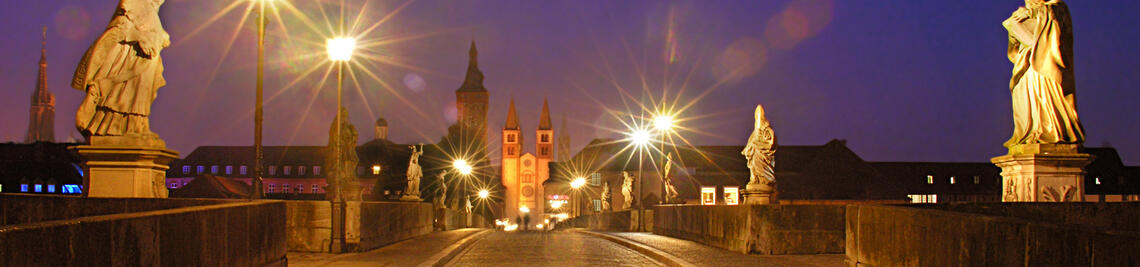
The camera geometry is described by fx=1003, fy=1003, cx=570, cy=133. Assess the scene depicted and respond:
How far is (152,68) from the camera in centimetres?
1167

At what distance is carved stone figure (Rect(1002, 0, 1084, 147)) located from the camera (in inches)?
481

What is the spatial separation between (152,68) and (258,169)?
10.2 meters

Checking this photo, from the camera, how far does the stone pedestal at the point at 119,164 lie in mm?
11281

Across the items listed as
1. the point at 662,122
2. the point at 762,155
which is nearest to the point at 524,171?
the point at 662,122

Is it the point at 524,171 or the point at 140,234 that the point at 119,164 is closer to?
the point at 140,234

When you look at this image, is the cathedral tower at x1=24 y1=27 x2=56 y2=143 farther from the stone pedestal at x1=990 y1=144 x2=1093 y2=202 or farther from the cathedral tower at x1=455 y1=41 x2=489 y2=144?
the stone pedestal at x1=990 y1=144 x2=1093 y2=202

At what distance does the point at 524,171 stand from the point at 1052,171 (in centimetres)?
15361

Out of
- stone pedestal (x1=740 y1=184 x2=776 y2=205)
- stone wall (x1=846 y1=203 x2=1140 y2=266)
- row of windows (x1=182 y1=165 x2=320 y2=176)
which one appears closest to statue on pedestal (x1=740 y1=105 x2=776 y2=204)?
stone pedestal (x1=740 y1=184 x2=776 y2=205)

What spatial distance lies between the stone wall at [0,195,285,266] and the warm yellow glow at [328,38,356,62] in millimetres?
7557

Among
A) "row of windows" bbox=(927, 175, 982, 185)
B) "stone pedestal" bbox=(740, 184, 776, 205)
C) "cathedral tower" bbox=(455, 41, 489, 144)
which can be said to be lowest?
"stone pedestal" bbox=(740, 184, 776, 205)

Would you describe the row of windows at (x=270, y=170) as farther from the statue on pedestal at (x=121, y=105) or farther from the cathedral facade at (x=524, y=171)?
the statue on pedestal at (x=121, y=105)

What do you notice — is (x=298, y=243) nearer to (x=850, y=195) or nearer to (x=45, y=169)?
(x=45, y=169)

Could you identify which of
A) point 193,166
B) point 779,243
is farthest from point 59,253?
point 193,166

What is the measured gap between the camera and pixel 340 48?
18359 mm
